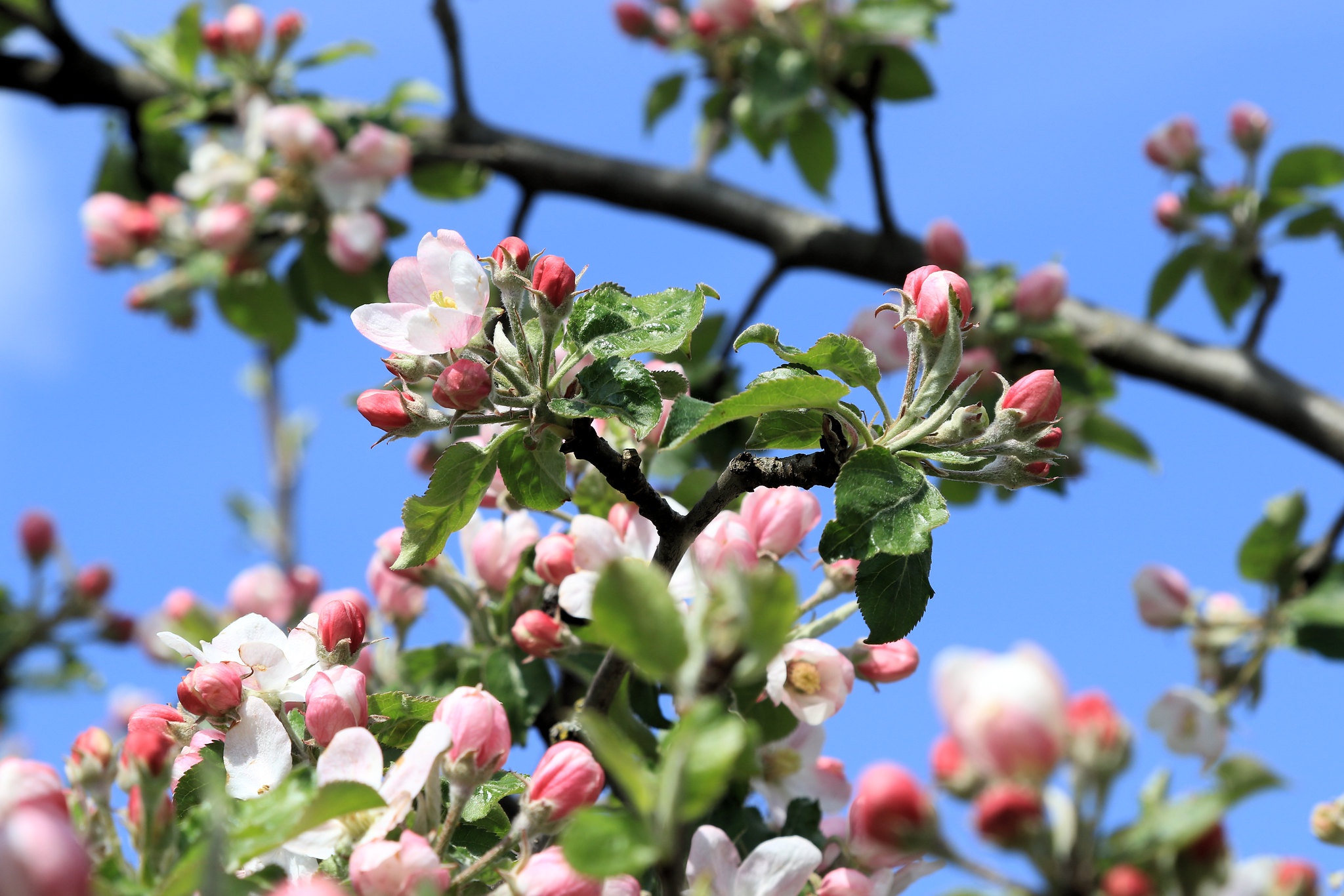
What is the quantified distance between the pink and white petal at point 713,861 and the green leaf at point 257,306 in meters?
2.36

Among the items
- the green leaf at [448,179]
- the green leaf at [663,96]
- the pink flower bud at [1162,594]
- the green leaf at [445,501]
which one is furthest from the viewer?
the green leaf at [663,96]

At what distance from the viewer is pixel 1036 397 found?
3.32 feet

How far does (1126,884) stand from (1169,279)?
296cm

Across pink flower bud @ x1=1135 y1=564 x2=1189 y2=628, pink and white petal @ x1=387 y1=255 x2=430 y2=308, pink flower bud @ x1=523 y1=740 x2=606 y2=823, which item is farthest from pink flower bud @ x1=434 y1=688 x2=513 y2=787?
pink flower bud @ x1=1135 y1=564 x2=1189 y2=628

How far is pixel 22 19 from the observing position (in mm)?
3213

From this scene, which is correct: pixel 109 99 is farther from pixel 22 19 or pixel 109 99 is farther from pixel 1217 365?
pixel 1217 365

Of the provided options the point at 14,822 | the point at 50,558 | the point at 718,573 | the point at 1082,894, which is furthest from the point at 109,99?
the point at 1082,894

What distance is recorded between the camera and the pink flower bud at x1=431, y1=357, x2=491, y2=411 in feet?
3.13

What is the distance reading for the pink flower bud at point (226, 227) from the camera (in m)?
2.68

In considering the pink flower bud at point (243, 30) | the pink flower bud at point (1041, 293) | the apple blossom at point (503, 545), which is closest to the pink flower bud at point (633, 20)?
the pink flower bud at point (243, 30)

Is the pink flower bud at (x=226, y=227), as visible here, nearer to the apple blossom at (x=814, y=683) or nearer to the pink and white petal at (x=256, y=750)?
the pink and white petal at (x=256, y=750)

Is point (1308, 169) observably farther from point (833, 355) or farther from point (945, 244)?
point (833, 355)

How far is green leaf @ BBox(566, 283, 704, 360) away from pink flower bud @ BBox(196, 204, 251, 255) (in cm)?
194

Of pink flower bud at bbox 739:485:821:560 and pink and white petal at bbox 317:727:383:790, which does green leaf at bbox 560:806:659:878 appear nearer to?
pink and white petal at bbox 317:727:383:790
